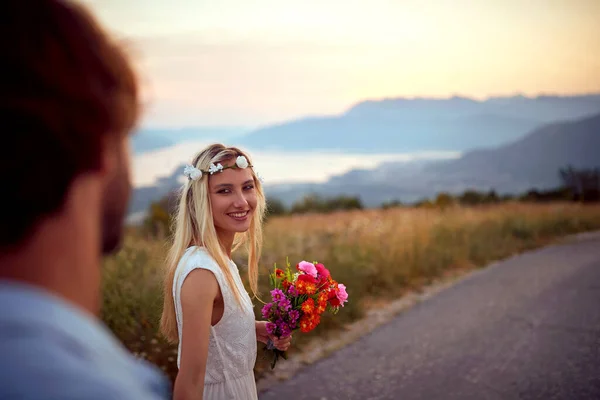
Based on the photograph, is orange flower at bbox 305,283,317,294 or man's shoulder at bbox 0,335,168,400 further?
orange flower at bbox 305,283,317,294

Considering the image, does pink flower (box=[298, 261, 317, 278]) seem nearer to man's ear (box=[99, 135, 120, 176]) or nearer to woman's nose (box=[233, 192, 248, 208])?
woman's nose (box=[233, 192, 248, 208])

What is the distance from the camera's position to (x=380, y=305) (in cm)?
801

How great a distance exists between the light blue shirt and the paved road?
462 cm

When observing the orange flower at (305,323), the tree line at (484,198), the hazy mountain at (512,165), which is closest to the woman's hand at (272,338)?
the orange flower at (305,323)

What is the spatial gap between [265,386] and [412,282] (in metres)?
4.69

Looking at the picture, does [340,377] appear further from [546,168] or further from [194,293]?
[546,168]

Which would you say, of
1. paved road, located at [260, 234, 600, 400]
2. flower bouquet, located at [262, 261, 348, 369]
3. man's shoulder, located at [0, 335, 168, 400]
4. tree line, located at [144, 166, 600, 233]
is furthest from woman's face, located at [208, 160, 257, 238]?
tree line, located at [144, 166, 600, 233]

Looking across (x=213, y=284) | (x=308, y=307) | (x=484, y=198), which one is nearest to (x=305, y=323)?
(x=308, y=307)

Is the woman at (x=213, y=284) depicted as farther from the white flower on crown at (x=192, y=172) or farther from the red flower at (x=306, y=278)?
the red flower at (x=306, y=278)

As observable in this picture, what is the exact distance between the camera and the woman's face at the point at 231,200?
107 inches

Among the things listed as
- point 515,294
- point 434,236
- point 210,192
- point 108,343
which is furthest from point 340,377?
point 434,236

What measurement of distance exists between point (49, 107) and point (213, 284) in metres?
1.84

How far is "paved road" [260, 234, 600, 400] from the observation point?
194 inches

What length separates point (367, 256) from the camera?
9289 millimetres
